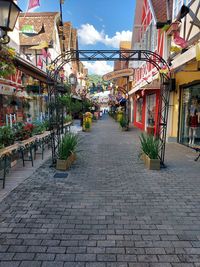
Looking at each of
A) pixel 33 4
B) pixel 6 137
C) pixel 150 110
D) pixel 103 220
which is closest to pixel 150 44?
pixel 150 110

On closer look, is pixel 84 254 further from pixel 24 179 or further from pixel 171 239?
pixel 24 179

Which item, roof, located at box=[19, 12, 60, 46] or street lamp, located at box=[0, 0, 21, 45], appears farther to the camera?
roof, located at box=[19, 12, 60, 46]

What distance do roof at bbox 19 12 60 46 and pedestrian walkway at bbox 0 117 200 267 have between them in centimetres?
1552

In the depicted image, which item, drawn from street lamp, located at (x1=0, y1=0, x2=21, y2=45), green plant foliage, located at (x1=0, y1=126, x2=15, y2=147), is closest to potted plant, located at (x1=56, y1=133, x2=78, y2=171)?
green plant foliage, located at (x1=0, y1=126, x2=15, y2=147)

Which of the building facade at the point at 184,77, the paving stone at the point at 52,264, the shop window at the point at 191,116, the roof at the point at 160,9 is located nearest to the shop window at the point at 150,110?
the building facade at the point at 184,77

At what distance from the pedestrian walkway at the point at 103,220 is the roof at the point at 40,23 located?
15515mm

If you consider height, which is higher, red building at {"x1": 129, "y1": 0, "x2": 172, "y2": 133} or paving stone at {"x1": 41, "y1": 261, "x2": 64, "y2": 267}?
red building at {"x1": 129, "y1": 0, "x2": 172, "y2": 133}

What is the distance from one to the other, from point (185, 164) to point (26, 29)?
38.7 feet

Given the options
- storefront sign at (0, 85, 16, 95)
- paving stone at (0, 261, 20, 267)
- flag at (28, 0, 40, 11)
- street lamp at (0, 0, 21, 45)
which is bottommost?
paving stone at (0, 261, 20, 267)

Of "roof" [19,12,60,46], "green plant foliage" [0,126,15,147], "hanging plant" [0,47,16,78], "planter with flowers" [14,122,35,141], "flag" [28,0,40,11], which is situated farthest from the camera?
"roof" [19,12,60,46]

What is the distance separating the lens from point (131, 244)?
9.54ft

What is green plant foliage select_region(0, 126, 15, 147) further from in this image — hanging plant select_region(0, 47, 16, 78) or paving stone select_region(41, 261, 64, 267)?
paving stone select_region(41, 261, 64, 267)

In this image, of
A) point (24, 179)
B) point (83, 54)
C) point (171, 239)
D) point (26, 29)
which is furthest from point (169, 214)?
point (26, 29)

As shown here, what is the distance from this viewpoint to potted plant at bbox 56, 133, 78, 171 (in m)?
6.22
